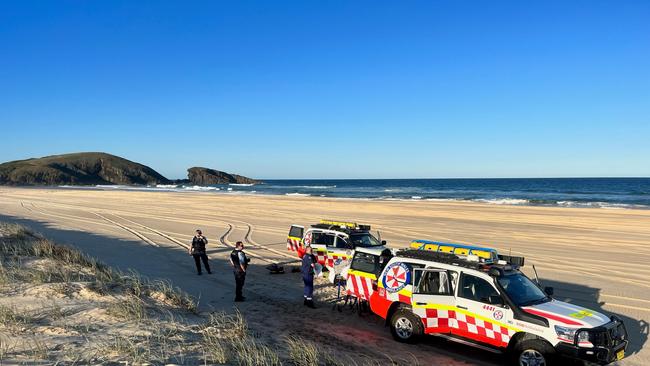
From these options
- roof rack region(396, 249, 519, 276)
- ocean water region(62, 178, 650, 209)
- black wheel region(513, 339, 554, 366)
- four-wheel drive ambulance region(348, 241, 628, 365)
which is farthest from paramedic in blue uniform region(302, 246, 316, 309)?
ocean water region(62, 178, 650, 209)

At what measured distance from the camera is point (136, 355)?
19.4 ft

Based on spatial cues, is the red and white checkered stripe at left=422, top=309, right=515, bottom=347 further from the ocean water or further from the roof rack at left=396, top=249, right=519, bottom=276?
the ocean water

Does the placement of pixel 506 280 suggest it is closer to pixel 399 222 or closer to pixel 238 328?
pixel 238 328

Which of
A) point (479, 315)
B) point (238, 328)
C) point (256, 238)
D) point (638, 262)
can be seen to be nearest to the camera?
point (238, 328)

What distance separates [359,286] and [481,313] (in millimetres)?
3592

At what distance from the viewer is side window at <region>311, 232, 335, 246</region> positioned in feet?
51.7

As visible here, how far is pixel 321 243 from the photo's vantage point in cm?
1588

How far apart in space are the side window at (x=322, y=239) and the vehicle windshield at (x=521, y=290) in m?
7.54

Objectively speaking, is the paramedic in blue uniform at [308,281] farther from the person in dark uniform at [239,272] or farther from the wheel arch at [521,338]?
the wheel arch at [521,338]

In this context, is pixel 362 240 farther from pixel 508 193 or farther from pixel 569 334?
pixel 508 193

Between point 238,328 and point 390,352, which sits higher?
point 238,328

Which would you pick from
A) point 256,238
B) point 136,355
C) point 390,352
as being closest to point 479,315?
point 390,352

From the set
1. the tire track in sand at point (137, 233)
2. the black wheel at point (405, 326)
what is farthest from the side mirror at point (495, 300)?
the tire track in sand at point (137, 233)

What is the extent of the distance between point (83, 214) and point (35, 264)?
28.0m
